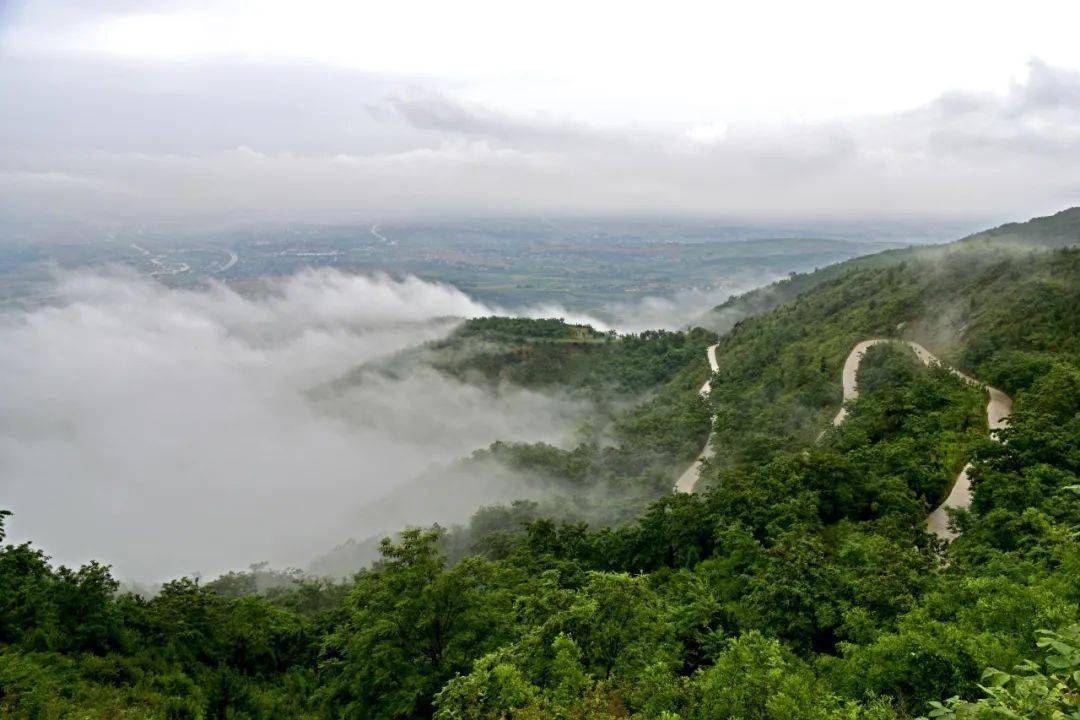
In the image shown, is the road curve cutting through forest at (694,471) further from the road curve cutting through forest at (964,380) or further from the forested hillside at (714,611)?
the road curve cutting through forest at (964,380)

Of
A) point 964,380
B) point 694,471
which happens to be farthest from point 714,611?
point 694,471

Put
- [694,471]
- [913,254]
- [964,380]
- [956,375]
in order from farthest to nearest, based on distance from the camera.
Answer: [913,254] → [694,471] → [956,375] → [964,380]

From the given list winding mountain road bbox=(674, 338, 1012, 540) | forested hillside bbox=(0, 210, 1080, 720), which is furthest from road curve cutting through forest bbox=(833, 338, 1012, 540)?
forested hillside bbox=(0, 210, 1080, 720)

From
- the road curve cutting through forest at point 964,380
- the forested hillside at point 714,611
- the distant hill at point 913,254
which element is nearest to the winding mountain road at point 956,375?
the road curve cutting through forest at point 964,380

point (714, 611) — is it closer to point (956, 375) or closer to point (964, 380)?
point (964, 380)

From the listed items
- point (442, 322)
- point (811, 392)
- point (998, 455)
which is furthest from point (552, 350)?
point (998, 455)

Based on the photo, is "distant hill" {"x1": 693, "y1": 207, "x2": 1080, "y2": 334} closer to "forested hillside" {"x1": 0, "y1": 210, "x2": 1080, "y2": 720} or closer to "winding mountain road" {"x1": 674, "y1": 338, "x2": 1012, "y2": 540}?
"winding mountain road" {"x1": 674, "y1": 338, "x2": 1012, "y2": 540}
